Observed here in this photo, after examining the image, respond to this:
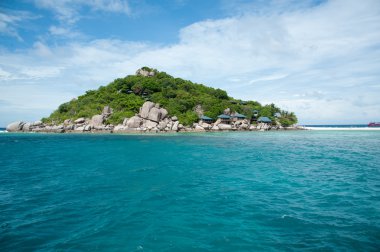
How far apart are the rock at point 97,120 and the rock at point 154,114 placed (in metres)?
15.1

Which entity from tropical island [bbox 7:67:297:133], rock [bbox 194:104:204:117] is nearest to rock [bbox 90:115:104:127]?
tropical island [bbox 7:67:297:133]

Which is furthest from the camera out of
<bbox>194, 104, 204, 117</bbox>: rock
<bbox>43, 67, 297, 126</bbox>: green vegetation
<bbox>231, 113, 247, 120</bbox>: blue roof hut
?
<bbox>231, 113, 247, 120</bbox>: blue roof hut

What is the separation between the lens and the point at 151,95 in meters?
82.1

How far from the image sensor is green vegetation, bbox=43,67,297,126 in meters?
76.1

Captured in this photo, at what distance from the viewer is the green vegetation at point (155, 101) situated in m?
76.1

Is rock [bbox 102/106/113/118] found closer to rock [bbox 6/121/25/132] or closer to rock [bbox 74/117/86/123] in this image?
rock [bbox 74/117/86/123]

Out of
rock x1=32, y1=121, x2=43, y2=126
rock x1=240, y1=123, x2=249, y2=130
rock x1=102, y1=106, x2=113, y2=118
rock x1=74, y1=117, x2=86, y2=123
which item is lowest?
rock x1=240, y1=123, x2=249, y2=130

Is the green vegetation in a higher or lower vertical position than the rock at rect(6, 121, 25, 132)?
higher

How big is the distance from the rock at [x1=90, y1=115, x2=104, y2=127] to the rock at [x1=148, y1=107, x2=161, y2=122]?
1506 cm

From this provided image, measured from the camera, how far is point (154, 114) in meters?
69.2

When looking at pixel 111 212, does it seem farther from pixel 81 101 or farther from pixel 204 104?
pixel 81 101

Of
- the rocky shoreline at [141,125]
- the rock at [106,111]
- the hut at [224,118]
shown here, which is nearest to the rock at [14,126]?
the rocky shoreline at [141,125]

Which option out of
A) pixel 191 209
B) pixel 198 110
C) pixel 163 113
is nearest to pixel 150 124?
pixel 163 113

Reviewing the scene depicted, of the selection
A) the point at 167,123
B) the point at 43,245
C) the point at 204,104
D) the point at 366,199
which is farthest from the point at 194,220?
the point at 204,104
